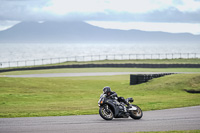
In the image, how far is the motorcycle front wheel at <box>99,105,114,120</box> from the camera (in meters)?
16.8

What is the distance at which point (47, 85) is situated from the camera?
40.0 metres

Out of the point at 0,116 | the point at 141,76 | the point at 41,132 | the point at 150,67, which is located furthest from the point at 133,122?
the point at 150,67

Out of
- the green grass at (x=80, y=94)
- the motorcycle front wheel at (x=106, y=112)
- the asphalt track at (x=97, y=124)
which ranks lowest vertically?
the green grass at (x=80, y=94)

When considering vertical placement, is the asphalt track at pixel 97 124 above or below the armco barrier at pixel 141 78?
below

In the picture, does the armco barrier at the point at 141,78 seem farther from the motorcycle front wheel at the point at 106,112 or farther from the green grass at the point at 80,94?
the motorcycle front wheel at the point at 106,112

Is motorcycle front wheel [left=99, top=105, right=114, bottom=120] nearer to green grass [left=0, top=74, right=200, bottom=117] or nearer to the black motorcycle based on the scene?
the black motorcycle

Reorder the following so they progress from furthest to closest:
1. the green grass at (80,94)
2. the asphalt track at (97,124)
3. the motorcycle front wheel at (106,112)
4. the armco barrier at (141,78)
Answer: the armco barrier at (141,78) → the green grass at (80,94) → the motorcycle front wheel at (106,112) → the asphalt track at (97,124)

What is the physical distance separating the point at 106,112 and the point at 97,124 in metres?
1.16

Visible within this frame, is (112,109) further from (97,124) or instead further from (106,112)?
(97,124)

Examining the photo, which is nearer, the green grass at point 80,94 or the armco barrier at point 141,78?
the green grass at point 80,94

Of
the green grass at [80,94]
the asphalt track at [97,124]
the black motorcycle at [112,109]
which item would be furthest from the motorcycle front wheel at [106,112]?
the green grass at [80,94]

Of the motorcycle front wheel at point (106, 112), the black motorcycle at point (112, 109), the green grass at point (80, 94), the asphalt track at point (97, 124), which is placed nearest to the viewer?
the asphalt track at point (97, 124)

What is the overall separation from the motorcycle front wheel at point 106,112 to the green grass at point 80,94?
317 centimetres

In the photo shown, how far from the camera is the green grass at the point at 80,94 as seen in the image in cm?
2320
